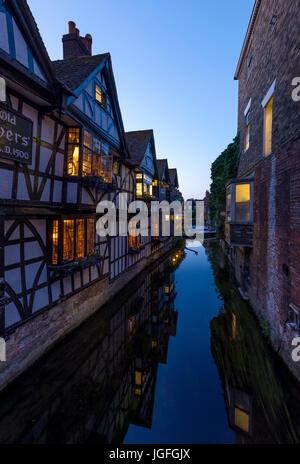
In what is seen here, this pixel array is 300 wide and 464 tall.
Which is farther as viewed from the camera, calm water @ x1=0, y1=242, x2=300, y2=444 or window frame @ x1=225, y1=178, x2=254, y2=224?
window frame @ x1=225, y1=178, x2=254, y2=224

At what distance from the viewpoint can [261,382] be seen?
240 inches

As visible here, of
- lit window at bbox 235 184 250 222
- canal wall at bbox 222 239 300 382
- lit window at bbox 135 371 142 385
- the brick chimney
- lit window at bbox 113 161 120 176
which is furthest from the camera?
lit window at bbox 113 161 120 176

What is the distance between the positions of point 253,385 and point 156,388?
289 centimetres

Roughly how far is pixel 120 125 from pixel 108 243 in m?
6.96

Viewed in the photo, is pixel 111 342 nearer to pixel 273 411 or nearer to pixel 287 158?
pixel 273 411

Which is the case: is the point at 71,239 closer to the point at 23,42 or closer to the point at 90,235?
the point at 90,235

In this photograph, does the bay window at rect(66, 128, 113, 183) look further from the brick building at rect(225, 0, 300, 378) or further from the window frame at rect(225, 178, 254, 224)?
the brick building at rect(225, 0, 300, 378)

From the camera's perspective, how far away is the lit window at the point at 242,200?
35.4 feet

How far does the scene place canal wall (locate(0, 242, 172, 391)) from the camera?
5.57 metres

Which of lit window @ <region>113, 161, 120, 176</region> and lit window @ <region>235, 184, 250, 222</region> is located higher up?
lit window @ <region>113, 161, 120, 176</region>

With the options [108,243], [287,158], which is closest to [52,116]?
[108,243]

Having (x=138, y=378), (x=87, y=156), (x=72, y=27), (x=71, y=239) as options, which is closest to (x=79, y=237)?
(x=71, y=239)

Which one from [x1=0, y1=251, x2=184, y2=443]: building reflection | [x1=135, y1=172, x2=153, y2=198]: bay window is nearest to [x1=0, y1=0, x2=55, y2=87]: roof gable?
[x1=0, y1=251, x2=184, y2=443]: building reflection

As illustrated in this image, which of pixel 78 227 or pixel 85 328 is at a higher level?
pixel 78 227
